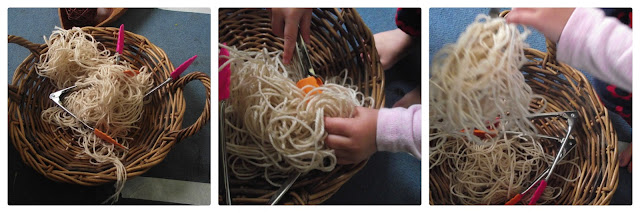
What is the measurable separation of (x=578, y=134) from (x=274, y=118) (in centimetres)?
59

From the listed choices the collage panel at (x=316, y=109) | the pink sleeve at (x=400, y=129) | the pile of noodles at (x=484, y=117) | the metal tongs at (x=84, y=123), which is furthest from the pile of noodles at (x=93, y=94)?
the pile of noodles at (x=484, y=117)

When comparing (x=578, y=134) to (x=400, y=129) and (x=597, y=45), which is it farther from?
(x=400, y=129)

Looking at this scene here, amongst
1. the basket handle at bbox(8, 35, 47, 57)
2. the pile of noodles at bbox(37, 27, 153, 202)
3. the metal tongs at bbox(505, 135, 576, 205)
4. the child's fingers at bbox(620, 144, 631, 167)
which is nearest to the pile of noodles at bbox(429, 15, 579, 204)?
the metal tongs at bbox(505, 135, 576, 205)

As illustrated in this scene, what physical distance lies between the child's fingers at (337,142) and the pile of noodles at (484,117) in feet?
0.54

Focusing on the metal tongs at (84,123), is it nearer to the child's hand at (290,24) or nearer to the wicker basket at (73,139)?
the wicker basket at (73,139)

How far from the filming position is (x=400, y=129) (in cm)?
81

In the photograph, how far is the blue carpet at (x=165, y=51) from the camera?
33.2 inches

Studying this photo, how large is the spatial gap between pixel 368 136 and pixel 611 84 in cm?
47

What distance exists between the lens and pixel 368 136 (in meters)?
0.81

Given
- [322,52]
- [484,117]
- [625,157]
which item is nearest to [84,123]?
[322,52]

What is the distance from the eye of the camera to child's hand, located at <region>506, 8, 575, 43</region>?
0.79 m

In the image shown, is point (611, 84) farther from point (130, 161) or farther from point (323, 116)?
point (130, 161)

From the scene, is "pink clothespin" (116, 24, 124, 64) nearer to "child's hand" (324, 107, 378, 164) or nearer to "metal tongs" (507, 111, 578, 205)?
"child's hand" (324, 107, 378, 164)

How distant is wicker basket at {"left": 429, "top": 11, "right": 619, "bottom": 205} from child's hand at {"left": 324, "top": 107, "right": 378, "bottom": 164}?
14 centimetres
